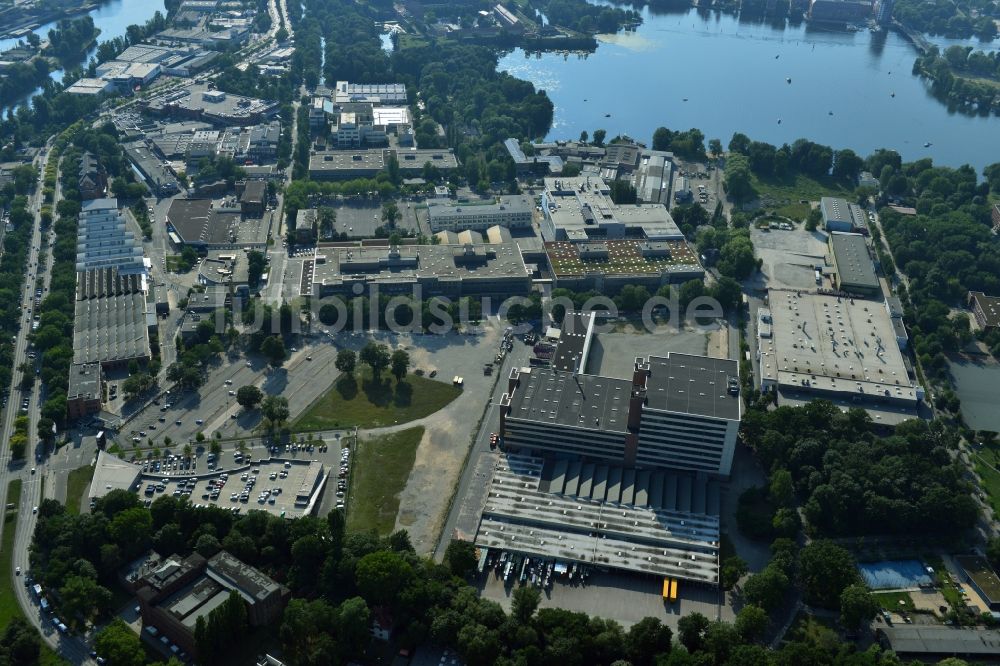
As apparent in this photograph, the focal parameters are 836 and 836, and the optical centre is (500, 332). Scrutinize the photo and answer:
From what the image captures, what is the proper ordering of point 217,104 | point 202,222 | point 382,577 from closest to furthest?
point 382,577 < point 202,222 < point 217,104

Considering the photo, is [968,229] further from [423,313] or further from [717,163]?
[423,313]

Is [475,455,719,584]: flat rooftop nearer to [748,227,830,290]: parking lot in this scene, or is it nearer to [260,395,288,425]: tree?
[260,395,288,425]: tree

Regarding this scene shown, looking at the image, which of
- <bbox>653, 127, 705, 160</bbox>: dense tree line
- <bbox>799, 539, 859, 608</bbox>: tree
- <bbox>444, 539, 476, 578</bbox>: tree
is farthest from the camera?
<bbox>653, 127, 705, 160</bbox>: dense tree line

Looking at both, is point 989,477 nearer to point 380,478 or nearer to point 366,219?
point 380,478

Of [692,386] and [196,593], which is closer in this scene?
[196,593]

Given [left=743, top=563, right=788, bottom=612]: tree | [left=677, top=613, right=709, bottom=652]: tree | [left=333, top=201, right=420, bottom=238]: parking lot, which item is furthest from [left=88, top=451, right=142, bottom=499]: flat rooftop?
→ [left=743, top=563, right=788, bottom=612]: tree

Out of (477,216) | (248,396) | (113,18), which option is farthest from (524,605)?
(113,18)

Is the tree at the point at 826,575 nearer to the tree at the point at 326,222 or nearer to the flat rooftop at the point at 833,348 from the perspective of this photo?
the flat rooftop at the point at 833,348
